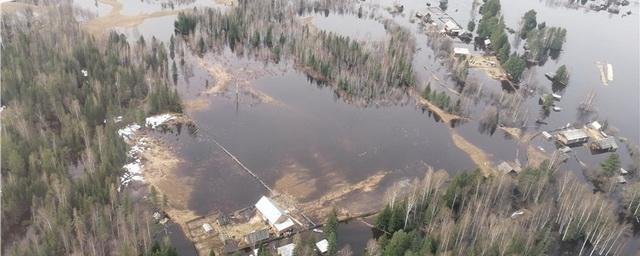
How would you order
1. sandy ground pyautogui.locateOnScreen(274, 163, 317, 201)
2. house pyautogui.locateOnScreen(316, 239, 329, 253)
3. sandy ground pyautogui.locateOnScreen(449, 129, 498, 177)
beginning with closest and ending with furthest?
house pyautogui.locateOnScreen(316, 239, 329, 253)
sandy ground pyautogui.locateOnScreen(274, 163, 317, 201)
sandy ground pyautogui.locateOnScreen(449, 129, 498, 177)

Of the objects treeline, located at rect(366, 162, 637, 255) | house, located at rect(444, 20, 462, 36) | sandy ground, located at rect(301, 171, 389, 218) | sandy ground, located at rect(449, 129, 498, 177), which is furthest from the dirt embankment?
house, located at rect(444, 20, 462, 36)

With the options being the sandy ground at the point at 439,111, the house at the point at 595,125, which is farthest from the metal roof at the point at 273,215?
the house at the point at 595,125

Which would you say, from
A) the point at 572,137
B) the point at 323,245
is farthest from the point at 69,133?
the point at 572,137

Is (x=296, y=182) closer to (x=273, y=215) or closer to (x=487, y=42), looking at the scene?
(x=273, y=215)

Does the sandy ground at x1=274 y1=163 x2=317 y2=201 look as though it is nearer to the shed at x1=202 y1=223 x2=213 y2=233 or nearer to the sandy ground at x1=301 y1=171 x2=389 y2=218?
the sandy ground at x1=301 y1=171 x2=389 y2=218

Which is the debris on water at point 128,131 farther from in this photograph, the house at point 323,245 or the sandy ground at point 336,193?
the house at point 323,245

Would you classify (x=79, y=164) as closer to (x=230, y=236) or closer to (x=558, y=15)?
(x=230, y=236)

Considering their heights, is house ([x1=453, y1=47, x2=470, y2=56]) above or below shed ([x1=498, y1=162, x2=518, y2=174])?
above
